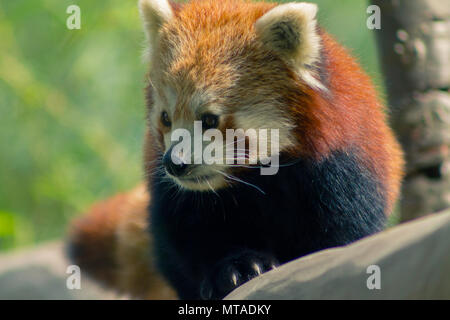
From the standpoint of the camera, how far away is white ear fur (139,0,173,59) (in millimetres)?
2975

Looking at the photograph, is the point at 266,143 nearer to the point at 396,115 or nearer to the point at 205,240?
the point at 205,240

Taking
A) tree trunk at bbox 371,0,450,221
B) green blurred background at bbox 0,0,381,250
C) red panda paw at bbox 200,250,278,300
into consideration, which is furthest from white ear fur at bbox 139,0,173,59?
green blurred background at bbox 0,0,381,250

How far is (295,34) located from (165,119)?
0.68 m

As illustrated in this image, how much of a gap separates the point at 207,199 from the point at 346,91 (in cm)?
80

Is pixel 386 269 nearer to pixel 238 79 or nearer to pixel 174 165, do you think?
pixel 174 165

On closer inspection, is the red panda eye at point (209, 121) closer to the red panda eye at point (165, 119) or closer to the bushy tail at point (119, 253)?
the red panda eye at point (165, 119)

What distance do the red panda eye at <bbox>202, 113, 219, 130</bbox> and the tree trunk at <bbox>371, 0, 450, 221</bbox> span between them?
1.71 m

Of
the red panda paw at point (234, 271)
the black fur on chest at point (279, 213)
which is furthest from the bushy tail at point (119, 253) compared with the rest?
the red panda paw at point (234, 271)

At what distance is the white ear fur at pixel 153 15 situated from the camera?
2975mm

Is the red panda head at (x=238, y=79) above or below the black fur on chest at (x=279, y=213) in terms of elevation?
above

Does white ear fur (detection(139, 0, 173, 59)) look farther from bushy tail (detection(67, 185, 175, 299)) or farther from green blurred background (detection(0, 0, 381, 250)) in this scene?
green blurred background (detection(0, 0, 381, 250))

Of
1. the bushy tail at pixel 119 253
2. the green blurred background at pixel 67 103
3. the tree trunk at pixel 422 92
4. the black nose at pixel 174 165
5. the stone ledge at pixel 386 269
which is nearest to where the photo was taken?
the stone ledge at pixel 386 269

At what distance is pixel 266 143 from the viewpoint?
2693 millimetres
